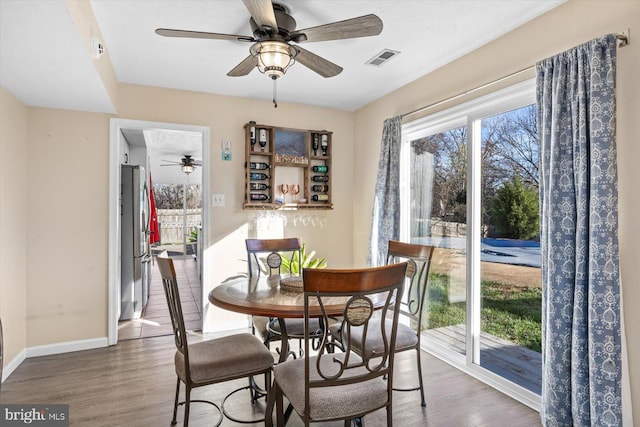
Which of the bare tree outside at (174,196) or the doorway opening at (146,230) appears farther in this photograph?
the bare tree outside at (174,196)

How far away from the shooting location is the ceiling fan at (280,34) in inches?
73.5

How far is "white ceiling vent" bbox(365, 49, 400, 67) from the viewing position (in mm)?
2947

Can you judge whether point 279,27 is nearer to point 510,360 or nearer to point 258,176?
point 258,176

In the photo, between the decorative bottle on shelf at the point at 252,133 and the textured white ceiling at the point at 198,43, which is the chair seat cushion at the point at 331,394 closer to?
the textured white ceiling at the point at 198,43

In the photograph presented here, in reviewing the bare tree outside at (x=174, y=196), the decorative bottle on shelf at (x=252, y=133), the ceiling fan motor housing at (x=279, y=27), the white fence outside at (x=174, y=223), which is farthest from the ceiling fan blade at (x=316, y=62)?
the bare tree outside at (x=174, y=196)

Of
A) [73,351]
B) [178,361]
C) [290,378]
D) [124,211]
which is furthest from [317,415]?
[124,211]

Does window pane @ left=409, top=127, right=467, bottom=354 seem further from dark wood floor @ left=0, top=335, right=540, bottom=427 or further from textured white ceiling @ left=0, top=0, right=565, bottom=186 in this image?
textured white ceiling @ left=0, top=0, right=565, bottom=186

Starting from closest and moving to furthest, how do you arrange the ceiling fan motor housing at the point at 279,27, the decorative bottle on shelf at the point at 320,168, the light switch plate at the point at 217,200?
the ceiling fan motor housing at the point at 279,27, the light switch plate at the point at 217,200, the decorative bottle on shelf at the point at 320,168

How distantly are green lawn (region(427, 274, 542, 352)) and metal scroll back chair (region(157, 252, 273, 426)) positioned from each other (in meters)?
1.79

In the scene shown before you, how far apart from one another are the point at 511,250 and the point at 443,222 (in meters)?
0.75

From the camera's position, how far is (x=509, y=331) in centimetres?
272

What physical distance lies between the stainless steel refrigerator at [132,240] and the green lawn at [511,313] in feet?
Result: 11.8

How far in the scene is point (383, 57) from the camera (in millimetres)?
3043

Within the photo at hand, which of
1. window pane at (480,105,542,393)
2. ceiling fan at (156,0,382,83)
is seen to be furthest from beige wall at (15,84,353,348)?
window pane at (480,105,542,393)
